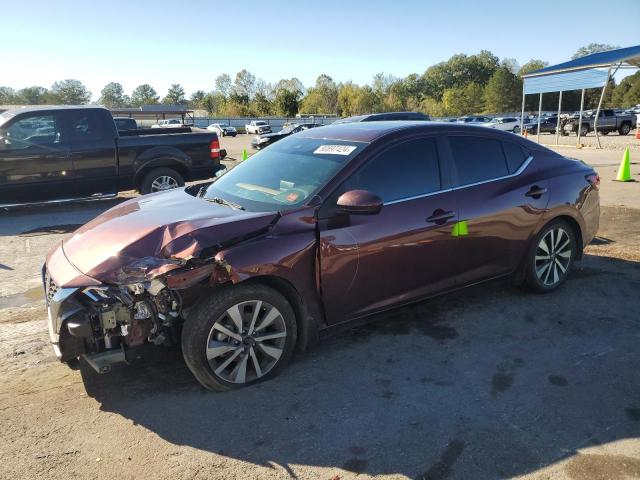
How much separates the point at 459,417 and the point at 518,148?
9.17 feet

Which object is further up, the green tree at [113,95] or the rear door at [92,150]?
the green tree at [113,95]

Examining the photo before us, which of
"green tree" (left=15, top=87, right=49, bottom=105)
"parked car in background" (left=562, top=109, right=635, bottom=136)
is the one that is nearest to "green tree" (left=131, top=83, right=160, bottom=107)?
"green tree" (left=15, top=87, right=49, bottom=105)

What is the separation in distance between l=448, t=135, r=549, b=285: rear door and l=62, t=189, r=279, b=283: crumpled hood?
1.74m

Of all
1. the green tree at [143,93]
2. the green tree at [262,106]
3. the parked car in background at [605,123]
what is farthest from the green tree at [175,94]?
the parked car in background at [605,123]

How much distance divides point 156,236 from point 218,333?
750 millimetres

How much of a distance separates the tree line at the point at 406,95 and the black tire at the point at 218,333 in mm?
85098

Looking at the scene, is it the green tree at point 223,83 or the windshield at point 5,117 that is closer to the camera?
the windshield at point 5,117

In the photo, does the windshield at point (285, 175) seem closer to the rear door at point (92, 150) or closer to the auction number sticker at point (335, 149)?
the auction number sticker at point (335, 149)

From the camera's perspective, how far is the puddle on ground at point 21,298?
4.97m

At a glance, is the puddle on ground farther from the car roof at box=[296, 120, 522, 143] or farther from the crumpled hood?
the car roof at box=[296, 120, 522, 143]

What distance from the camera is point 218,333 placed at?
127 inches

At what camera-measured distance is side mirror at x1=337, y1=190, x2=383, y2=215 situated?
136 inches

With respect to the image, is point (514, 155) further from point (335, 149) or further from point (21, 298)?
point (21, 298)

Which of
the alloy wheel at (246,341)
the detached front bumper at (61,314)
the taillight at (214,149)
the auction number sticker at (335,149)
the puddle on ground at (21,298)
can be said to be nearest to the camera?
the detached front bumper at (61,314)
